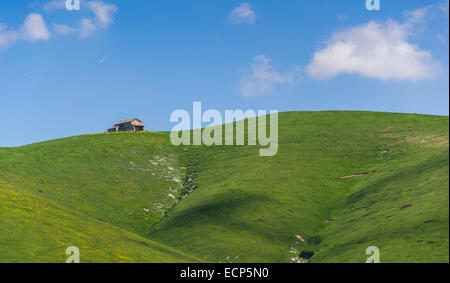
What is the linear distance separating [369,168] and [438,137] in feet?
61.4

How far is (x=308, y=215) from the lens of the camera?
10569cm

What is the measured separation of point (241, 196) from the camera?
114m

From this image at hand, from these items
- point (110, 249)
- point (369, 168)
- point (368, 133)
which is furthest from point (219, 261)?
point (368, 133)

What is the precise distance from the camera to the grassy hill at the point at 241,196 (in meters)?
75.8

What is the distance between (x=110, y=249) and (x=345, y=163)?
7591 cm

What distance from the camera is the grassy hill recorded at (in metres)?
75.8

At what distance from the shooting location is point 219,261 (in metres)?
85.2
